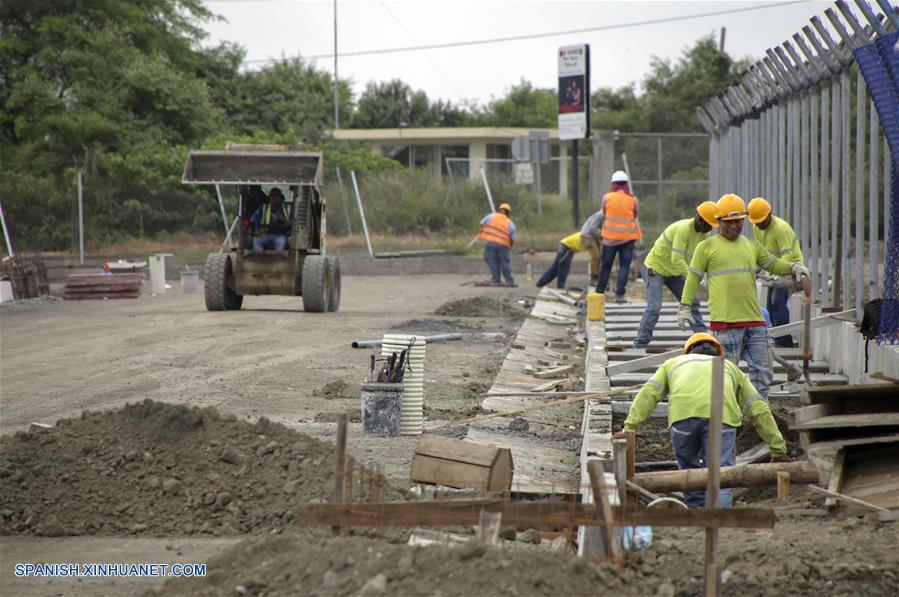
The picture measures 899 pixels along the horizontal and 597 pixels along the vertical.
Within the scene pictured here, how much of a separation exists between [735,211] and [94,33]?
3294 centimetres

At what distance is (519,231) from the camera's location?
113ft

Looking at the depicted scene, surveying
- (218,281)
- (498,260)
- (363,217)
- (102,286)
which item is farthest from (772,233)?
(363,217)

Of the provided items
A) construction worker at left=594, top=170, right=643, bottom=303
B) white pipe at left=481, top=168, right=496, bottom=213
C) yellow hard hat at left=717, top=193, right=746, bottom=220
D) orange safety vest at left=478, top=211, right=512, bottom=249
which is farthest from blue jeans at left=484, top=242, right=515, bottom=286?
yellow hard hat at left=717, top=193, right=746, bottom=220

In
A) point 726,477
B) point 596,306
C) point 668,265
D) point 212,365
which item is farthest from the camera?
point 596,306

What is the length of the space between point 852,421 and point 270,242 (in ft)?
44.1

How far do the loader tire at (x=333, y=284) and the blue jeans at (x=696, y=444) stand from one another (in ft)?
41.3

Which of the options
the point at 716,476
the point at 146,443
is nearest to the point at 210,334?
the point at 146,443

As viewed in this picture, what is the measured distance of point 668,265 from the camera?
1285cm

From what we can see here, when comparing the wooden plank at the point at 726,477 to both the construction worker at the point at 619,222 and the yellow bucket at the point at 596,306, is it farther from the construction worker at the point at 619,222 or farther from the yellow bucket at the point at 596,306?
the construction worker at the point at 619,222

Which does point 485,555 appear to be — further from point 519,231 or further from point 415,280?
point 519,231

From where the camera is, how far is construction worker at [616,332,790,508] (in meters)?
7.07

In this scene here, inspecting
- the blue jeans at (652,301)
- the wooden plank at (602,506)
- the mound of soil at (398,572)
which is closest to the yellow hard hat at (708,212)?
the blue jeans at (652,301)

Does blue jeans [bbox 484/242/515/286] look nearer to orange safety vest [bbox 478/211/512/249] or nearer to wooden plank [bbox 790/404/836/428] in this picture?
orange safety vest [bbox 478/211/512/249]

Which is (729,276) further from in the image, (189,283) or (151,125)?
→ (151,125)
